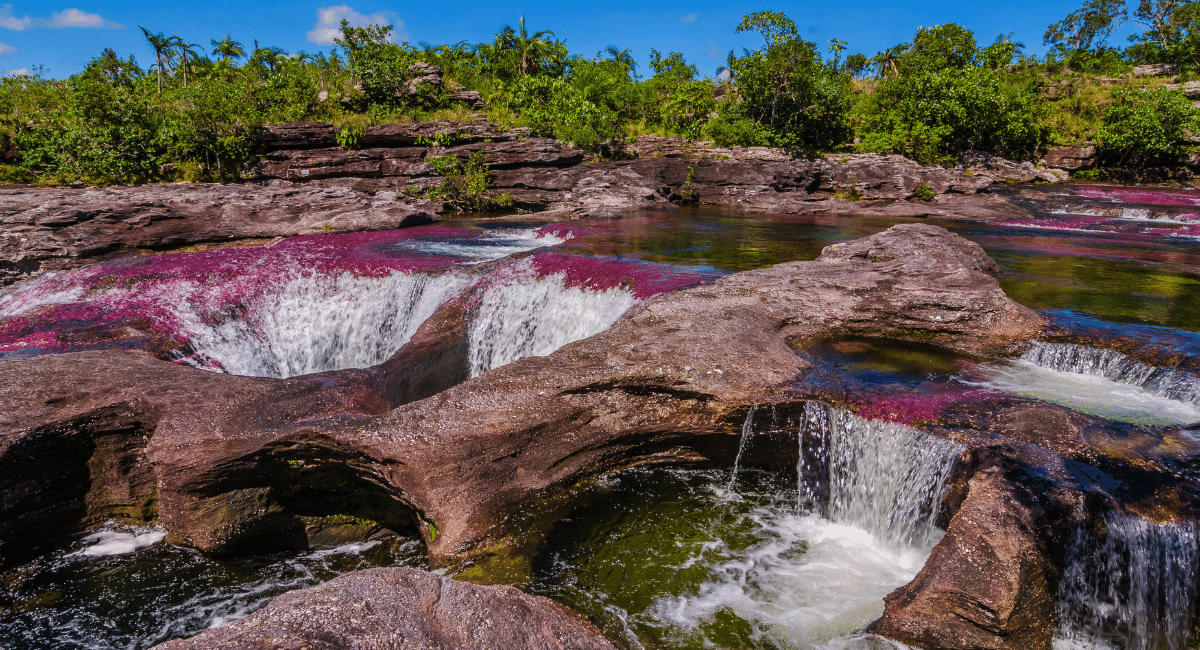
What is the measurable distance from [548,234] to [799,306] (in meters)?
10.2

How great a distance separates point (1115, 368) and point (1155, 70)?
51.2 metres

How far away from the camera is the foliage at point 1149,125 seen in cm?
2667

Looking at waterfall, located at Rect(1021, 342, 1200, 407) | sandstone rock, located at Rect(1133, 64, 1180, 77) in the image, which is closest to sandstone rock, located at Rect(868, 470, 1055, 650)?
waterfall, located at Rect(1021, 342, 1200, 407)

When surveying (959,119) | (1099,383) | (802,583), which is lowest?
(802,583)

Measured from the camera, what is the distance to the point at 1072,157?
98.1 ft

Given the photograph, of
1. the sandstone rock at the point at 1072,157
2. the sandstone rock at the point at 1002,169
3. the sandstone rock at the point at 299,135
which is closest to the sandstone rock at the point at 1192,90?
the sandstone rock at the point at 1072,157

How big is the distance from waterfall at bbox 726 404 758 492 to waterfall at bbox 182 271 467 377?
246 inches

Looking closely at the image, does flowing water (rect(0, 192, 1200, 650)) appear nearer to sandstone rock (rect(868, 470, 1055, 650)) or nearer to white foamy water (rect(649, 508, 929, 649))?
white foamy water (rect(649, 508, 929, 649))

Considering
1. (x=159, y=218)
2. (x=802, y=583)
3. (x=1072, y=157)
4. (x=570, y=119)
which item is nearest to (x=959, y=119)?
(x=1072, y=157)

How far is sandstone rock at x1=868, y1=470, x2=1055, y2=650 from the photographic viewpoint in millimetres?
3592

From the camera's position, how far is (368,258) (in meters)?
11.7

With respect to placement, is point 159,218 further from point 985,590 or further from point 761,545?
point 985,590

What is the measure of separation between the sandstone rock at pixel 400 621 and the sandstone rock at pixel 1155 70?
55.4 metres

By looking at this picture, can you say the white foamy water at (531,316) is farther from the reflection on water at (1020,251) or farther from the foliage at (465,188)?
the foliage at (465,188)
